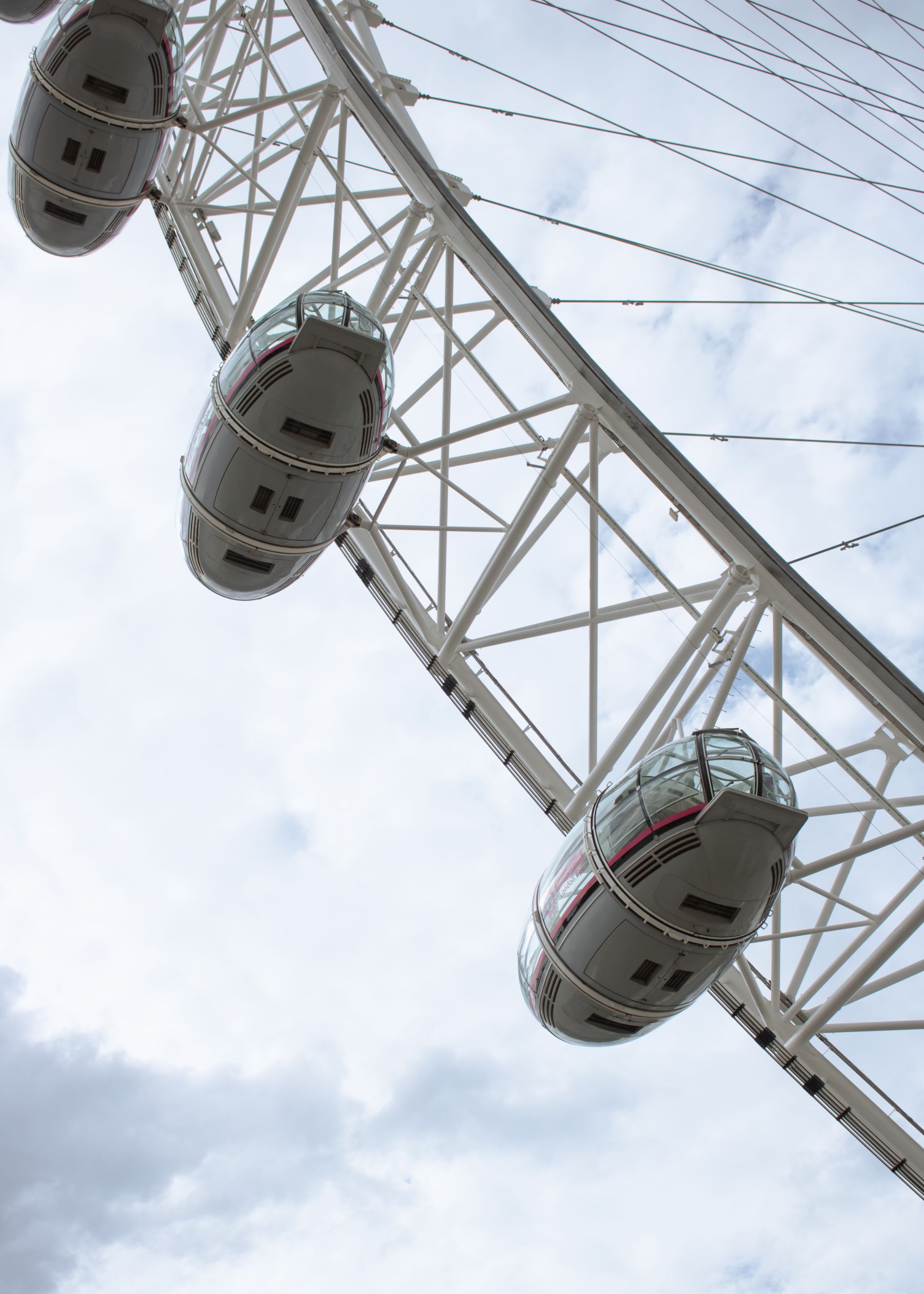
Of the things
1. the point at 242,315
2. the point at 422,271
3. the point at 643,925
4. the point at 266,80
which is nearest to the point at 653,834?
the point at 643,925

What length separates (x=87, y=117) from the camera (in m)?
12.7

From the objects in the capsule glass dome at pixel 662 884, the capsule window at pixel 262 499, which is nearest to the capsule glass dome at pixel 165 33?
the capsule window at pixel 262 499

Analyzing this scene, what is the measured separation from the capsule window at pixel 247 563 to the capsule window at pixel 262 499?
74 cm

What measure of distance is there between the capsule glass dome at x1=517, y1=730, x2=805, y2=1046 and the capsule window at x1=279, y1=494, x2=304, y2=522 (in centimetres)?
390

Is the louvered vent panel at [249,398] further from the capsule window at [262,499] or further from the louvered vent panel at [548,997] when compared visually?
the louvered vent panel at [548,997]

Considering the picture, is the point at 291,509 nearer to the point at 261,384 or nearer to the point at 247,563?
the point at 247,563

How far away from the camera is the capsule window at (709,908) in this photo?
840 centimetres

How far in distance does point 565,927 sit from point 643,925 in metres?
0.81

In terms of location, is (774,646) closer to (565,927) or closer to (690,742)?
(690,742)

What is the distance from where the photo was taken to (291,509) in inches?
420

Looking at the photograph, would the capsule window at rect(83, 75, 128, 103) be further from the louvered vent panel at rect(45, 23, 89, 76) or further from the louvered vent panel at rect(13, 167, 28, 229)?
the louvered vent panel at rect(13, 167, 28, 229)

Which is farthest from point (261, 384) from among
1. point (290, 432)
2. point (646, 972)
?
point (646, 972)

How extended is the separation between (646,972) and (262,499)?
17.8 ft

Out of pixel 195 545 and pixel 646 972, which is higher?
pixel 195 545
